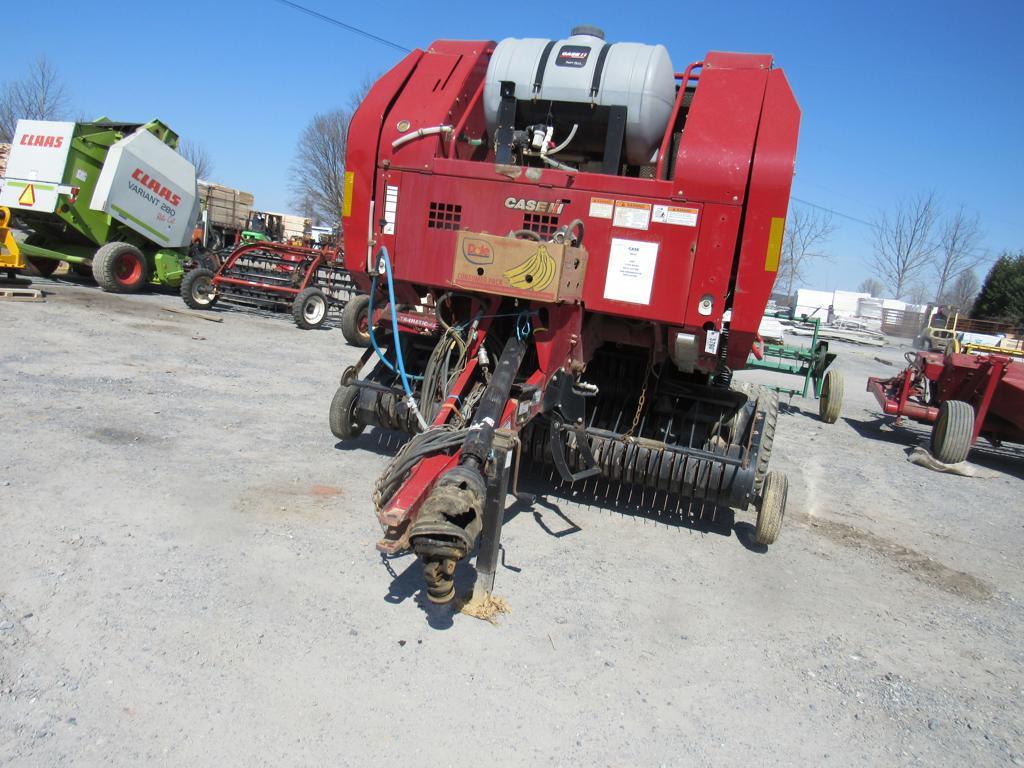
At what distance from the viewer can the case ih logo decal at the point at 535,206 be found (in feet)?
13.9

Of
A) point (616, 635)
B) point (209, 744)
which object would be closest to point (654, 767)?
point (616, 635)

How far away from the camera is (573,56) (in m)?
4.50

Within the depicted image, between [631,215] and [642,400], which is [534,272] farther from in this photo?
[642,400]

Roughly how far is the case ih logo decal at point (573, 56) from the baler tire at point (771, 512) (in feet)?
9.46

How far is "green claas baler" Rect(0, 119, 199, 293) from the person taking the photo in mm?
11914

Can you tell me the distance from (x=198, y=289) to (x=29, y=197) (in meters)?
3.12

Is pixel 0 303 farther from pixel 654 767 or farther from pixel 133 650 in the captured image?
pixel 654 767

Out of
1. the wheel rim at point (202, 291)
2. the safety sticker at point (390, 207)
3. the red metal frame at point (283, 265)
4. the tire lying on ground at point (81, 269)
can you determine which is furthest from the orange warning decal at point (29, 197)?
the safety sticker at point (390, 207)

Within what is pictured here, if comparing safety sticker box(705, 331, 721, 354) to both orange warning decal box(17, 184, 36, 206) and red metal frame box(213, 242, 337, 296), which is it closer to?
red metal frame box(213, 242, 337, 296)

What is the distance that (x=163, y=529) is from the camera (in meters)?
3.63

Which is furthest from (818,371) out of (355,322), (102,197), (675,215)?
(102,197)

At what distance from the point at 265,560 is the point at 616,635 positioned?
170 cm

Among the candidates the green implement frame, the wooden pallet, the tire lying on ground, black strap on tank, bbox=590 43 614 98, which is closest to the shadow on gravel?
black strap on tank, bbox=590 43 614 98

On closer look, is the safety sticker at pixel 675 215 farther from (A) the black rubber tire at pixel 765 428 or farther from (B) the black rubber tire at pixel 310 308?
(B) the black rubber tire at pixel 310 308
